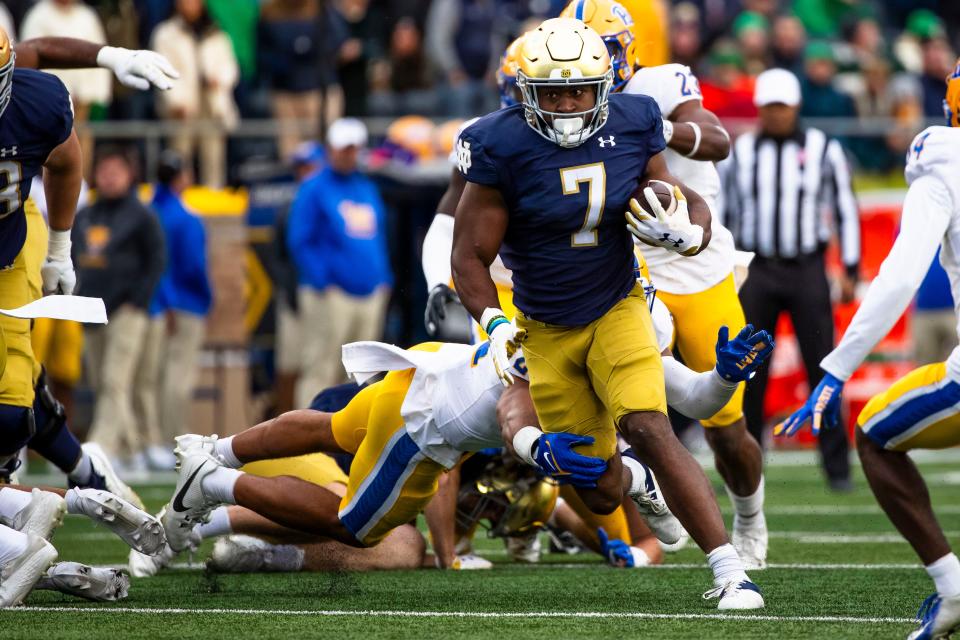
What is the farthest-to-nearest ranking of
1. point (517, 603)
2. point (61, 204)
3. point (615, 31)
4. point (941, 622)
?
point (615, 31) < point (61, 204) < point (517, 603) < point (941, 622)

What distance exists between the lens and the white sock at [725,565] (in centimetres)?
477

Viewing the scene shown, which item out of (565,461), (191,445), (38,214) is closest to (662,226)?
→ (565,461)

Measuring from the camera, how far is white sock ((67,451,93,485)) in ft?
20.3

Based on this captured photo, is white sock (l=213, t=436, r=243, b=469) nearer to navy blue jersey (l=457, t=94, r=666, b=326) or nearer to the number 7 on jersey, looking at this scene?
navy blue jersey (l=457, t=94, r=666, b=326)

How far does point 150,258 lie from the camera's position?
1075 centimetres

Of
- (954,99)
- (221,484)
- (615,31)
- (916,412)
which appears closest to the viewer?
(916,412)

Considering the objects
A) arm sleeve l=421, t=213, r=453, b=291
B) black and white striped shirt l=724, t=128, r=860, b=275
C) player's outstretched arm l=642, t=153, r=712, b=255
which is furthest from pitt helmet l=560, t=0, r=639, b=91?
black and white striped shirt l=724, t=128, r=860, b=275

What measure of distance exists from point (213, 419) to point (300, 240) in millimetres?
1754

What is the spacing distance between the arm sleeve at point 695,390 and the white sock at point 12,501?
6.39 ft

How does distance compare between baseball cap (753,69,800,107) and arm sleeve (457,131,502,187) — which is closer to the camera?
arm sleeve (457,131,502,187)

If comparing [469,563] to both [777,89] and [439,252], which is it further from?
[777,89]

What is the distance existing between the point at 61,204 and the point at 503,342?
5.76 feet

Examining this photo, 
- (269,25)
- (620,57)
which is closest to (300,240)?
(269,25)

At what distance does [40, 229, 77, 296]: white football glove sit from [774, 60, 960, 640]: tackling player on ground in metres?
2.67
